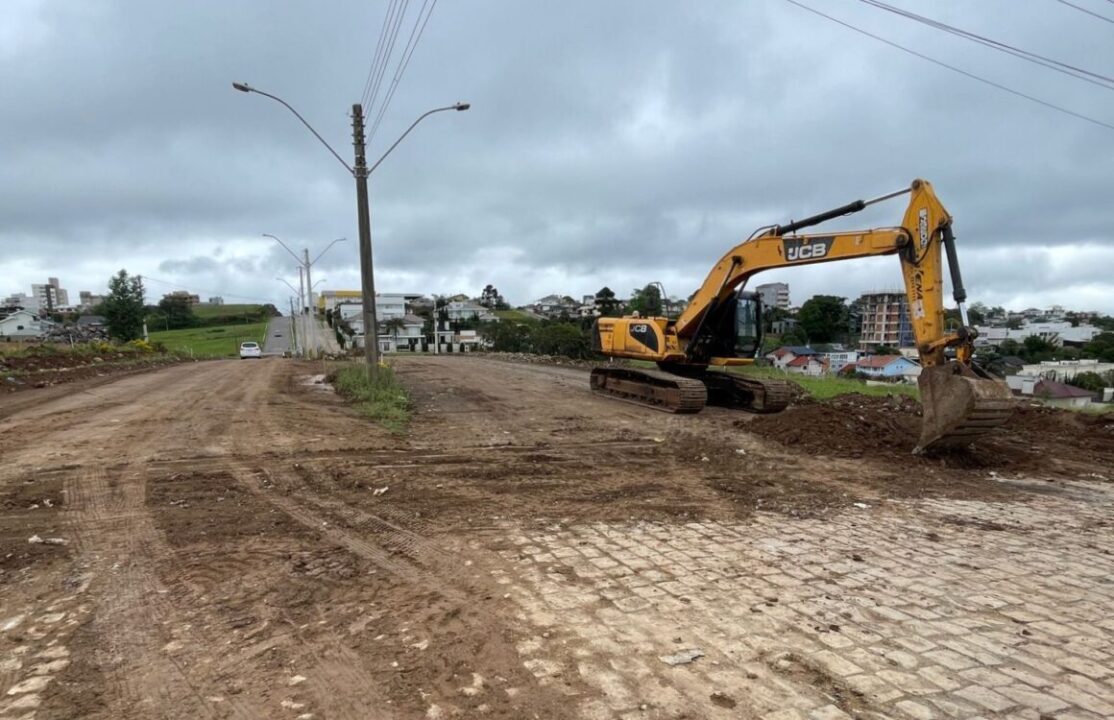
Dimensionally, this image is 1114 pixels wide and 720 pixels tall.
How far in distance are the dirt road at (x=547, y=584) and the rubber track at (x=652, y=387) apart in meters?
4.08

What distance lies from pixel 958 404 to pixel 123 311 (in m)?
77.0

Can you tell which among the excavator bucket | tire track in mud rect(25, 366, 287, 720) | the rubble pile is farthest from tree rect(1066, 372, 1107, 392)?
the rubble pile

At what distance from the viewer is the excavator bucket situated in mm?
7941

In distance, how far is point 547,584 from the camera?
4.34 metres

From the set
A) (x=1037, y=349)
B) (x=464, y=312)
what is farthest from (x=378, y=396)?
(x=464, y=312)

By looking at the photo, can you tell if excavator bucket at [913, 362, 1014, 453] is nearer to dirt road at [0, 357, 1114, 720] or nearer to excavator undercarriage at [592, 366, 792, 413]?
dirt road at [0, 357, 1114, 720]

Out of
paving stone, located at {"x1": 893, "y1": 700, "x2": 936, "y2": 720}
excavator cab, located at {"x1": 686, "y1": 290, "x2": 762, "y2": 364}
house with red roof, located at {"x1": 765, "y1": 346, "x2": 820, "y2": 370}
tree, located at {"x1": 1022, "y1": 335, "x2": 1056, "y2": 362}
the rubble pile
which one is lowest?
house with red roof, located at {"x1": 765, "y1": 346, "x2": 820, "y2": 370}

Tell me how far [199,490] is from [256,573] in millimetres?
2718

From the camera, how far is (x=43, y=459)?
26.2ft

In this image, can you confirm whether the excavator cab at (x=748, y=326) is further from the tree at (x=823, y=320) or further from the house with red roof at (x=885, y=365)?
the tree at (x=823, y=320)

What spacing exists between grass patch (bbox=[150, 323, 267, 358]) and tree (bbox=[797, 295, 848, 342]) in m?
54.8

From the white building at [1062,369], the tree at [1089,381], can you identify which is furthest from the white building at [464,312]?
the tree at [1089,381]

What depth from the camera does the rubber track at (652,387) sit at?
513 inches

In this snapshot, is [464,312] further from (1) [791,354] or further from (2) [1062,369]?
(2) [1062,369]
